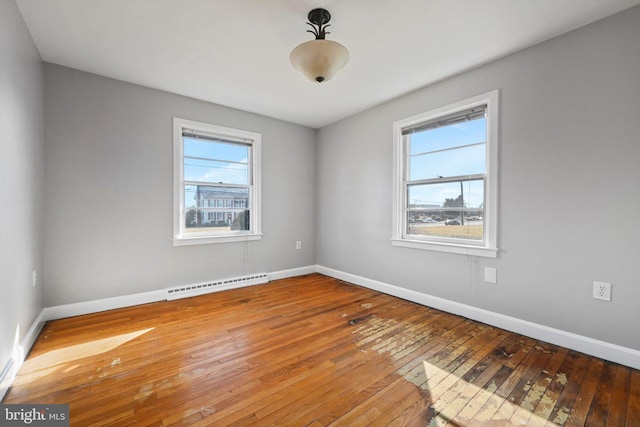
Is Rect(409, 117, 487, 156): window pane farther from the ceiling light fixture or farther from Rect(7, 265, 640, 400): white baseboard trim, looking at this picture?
Rect(7, 265, 640, 400): white baseboard trim

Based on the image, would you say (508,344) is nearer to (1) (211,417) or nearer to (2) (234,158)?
(1) (211,417)

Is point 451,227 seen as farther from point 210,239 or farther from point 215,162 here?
point 215,162

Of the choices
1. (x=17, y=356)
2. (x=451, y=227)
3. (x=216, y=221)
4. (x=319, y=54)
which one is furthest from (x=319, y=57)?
(x=17, y=356)

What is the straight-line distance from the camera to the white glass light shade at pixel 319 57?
1.90 m

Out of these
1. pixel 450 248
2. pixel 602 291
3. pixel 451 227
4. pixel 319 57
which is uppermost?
pixel 319 57

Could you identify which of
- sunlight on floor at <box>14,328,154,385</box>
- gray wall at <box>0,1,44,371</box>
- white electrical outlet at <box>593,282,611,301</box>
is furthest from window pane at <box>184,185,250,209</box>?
white electrical outlet at <box>593,282,611,301</box>

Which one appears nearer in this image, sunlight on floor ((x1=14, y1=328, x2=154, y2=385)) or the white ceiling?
sunlight on floor ((x1=14, y1=328, x2=154, y2=385))

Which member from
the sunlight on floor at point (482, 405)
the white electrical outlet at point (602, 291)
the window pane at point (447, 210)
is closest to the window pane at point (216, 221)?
the window pane at point (447, 210)

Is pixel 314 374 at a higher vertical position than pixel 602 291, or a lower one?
lower

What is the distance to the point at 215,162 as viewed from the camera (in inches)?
147

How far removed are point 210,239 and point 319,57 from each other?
2637 millimetres

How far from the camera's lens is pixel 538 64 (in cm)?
230

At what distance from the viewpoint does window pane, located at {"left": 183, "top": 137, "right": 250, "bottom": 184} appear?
354cm

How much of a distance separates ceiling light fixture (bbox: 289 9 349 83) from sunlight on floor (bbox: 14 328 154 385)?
101 inches
